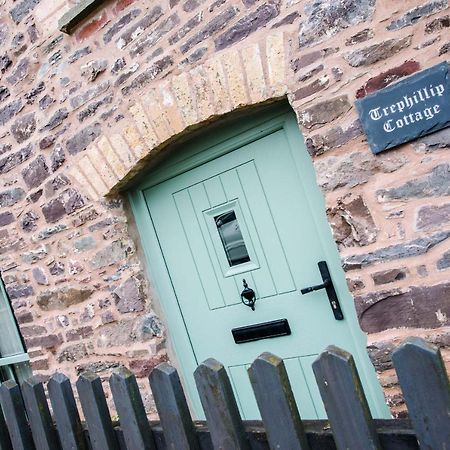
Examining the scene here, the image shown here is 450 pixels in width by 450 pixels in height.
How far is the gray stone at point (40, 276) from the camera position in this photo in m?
3.53

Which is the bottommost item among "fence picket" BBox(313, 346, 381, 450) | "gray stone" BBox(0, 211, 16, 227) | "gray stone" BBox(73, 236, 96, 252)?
"fence picket" BBox(313, 346, 381, 450)

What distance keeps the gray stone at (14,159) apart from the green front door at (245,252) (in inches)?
34.5

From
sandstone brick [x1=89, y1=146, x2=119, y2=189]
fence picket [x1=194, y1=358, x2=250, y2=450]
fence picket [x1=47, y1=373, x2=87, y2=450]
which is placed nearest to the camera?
fence picket [x1=194, y1=358, x2=250, y2=450]

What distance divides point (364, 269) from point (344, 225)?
0.23 meters

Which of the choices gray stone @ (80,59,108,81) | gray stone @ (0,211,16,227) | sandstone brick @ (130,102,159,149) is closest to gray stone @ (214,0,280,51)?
sandstone brick @ (130,102,159,149)

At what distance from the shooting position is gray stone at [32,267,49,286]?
353cm

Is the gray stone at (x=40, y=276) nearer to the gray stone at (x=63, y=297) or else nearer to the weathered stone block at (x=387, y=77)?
the gray stone at (x=63, y=297)

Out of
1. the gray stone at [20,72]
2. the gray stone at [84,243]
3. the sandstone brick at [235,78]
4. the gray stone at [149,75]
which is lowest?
the gray stone at [84,243]

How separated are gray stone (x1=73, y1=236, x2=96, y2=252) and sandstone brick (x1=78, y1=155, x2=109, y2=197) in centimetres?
33

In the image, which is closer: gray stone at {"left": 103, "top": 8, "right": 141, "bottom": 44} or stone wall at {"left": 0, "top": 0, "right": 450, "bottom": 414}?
stone wall at {"left": 0, "top": 0, "right": 450, "bottom": 414}

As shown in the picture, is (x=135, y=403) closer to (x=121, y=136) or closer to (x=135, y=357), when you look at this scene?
(x=135, y=357)

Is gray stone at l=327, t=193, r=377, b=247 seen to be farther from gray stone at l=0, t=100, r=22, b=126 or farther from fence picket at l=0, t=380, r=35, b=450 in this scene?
gray stone at l=0, t=100, r=22, b=126

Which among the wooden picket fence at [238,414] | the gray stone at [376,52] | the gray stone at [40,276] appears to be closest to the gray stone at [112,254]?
the gray stone at [40,276]

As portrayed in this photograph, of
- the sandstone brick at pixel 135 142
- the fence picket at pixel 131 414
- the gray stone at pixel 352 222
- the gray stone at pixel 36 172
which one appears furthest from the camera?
the gray stone at pixel 36 172
